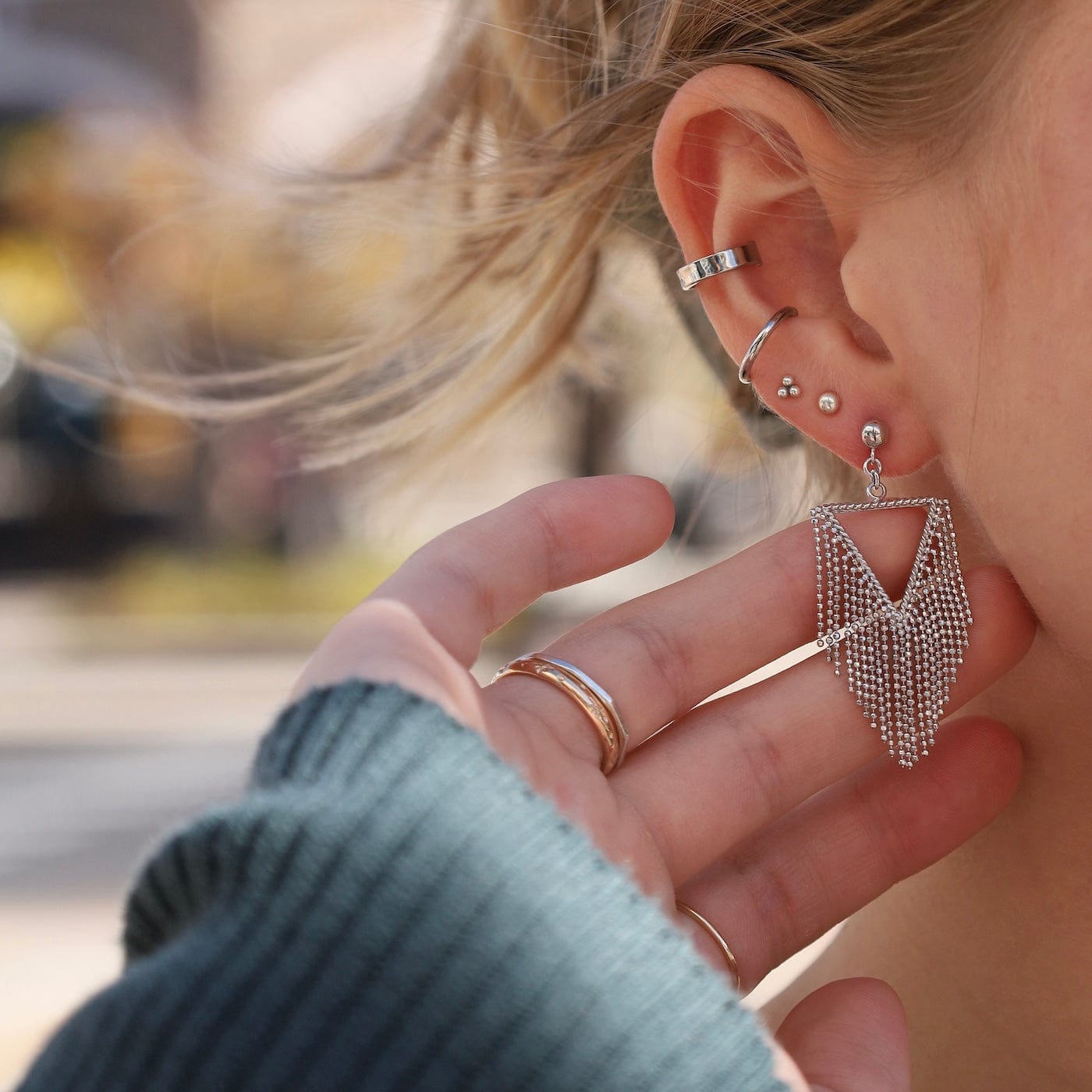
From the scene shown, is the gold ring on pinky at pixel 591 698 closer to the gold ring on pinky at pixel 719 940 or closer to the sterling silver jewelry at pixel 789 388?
the gold ring on pinky at pixel 719 940

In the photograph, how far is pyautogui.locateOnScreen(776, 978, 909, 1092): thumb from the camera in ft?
3.53

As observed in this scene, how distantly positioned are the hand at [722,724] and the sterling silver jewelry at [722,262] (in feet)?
0.90

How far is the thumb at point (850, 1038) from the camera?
1.08 m

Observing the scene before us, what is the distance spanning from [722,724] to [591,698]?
0.53 feet

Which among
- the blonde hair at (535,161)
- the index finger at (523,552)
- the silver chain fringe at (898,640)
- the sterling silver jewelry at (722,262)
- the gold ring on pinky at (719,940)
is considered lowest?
the gold ring on pinky at (719,940)

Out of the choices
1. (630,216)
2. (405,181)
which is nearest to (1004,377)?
(630,216)

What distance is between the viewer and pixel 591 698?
3.97ft

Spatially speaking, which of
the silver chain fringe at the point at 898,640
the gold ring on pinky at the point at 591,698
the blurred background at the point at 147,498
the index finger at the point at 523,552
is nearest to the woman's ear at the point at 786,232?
the silver chain fringe at the point at 898,640

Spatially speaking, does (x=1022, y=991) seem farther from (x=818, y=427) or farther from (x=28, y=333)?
(x=28, y=333)

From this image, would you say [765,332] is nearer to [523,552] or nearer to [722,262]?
[722,262]

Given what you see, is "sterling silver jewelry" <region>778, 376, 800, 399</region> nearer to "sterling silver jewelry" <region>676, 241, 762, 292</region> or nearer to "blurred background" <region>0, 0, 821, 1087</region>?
"sterling silver jewelry" <region>676, 241, 762, 292</region>

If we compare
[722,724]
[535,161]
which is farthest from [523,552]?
[535,161]

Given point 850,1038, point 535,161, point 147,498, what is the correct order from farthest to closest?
point 147,498 < point 535,161 < point 850,1038

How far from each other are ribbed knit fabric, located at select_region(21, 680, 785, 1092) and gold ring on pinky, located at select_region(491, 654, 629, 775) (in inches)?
9.7
